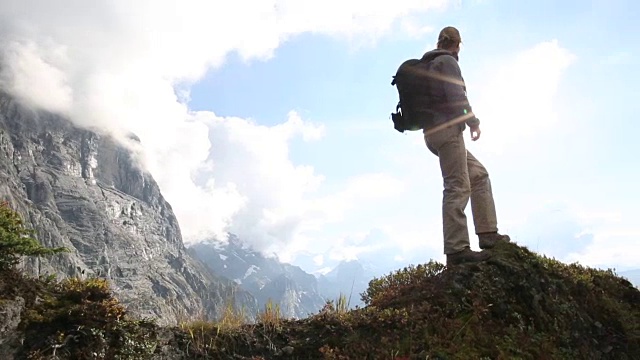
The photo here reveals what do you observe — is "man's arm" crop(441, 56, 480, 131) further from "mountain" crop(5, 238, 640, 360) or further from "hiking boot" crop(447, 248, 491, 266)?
"mountain" crop(5, 238, 640, 360)

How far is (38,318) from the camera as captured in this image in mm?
4883

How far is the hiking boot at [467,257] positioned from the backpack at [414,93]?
6.86 ft

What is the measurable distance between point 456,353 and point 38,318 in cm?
454

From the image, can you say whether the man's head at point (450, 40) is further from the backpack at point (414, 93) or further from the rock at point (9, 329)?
the rock at point (9, 329)

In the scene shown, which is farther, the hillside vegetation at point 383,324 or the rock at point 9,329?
the hillside vegetation at point 383,324

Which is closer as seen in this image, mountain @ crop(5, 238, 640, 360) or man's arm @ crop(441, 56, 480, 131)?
mountain @ crop(5, 238, 640, 360)

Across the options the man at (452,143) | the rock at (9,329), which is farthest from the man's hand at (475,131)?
the rock at (9,329)

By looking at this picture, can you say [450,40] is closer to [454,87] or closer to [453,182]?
[454,87]

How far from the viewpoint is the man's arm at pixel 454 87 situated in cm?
739

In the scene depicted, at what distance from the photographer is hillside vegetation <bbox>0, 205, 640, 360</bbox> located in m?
4.93

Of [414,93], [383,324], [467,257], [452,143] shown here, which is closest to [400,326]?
[383,324]

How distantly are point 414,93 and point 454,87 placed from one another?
624mm

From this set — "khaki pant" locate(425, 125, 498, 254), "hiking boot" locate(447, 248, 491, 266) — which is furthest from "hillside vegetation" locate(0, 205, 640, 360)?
"khaki pant" locate(425, 125, 498, 254)

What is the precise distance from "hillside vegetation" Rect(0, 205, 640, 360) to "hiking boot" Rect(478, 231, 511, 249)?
0.36m
